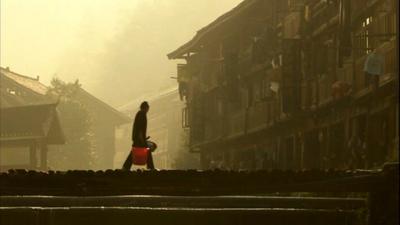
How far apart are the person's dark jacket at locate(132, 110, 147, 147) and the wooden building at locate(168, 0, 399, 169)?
508 cm

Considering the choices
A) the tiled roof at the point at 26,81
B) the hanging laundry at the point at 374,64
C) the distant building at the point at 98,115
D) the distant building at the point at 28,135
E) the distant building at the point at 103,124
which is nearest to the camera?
the hanging laundry at the point at 374,64

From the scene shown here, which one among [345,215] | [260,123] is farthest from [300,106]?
[345,215]

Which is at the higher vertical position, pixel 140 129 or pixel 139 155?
pixel 140 129

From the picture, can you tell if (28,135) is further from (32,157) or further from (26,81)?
(26,81)

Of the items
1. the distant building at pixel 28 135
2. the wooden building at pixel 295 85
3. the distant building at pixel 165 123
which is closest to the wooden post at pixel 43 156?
the distant building at pixel 28 135

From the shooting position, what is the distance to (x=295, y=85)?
35656 mm

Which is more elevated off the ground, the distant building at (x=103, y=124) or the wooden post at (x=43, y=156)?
the distant building at (x=103, y=124)

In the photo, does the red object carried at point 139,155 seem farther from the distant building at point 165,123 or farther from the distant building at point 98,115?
the distant building at point 165,123

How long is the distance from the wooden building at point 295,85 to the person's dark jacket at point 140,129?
5.08 metres

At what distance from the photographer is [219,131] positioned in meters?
48.0

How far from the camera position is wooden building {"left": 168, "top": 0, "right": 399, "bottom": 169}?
28.7 m

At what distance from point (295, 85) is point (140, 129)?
18.7m

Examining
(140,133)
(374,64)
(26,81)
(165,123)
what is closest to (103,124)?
(26,81)

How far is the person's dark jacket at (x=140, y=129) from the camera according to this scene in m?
17.3
